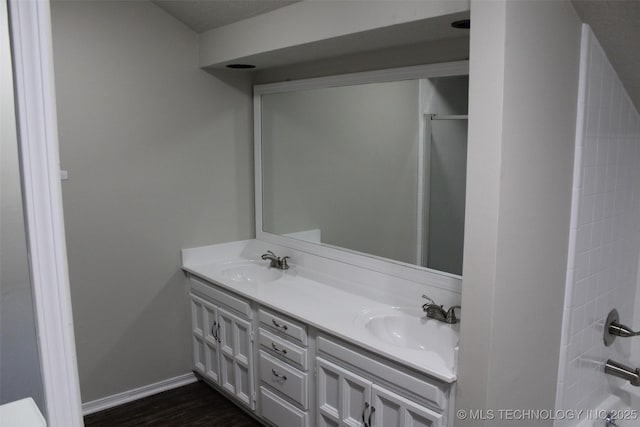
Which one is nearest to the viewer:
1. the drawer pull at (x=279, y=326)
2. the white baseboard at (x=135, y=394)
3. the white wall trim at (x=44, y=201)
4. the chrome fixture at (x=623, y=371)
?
the white wall trim at (x=44, y=201)

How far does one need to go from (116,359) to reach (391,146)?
209cm

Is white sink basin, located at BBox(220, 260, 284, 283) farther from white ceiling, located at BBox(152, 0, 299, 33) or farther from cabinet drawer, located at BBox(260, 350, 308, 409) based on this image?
white ceiling, located at BBox(152, 0, 299, 33)

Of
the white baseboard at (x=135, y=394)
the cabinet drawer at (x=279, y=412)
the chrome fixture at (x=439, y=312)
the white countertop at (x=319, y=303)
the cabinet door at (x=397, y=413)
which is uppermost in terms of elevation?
the chrome fixture at (x=439, y=312)

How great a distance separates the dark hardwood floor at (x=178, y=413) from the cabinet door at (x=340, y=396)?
742 millimetres

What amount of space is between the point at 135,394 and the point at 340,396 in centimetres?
161

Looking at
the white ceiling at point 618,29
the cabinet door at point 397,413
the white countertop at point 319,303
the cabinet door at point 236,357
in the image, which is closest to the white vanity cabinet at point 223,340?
the cabinet door at point 236,357

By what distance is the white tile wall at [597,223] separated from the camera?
198 centimetres

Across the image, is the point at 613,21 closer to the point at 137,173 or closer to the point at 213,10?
the point at 213,10

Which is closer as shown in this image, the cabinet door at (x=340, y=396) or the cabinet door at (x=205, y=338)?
the cabinet door at (x=340, y=396)

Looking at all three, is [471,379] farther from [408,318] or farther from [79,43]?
[79,43]

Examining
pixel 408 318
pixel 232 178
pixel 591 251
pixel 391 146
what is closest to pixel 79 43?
pixel 232 178

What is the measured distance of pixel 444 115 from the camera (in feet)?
7.87

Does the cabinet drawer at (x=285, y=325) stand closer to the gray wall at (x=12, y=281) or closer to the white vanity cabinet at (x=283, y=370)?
the white vanity cabinet at (x=283, y=370)

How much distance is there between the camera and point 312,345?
2406mm
